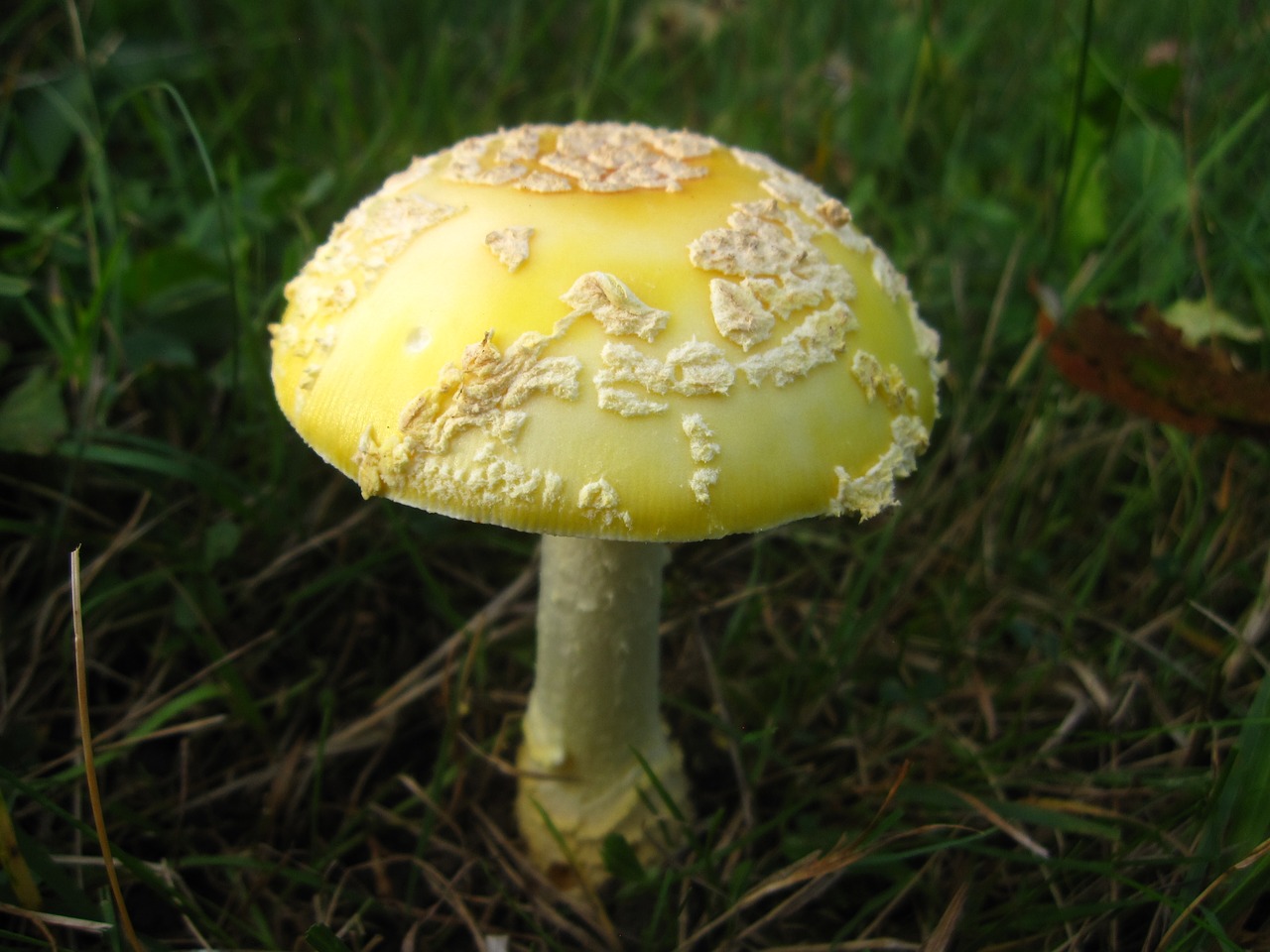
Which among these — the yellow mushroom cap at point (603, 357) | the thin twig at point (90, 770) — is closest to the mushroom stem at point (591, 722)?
the yellow mushroom cap at point (603, 357)

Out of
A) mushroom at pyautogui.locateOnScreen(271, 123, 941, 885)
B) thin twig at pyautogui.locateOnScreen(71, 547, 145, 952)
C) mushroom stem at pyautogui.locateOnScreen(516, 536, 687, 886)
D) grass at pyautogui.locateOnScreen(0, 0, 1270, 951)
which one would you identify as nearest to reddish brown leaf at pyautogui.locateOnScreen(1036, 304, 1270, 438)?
grass at pyautogui.locateOnScreen(0, 0, 1270, 951)

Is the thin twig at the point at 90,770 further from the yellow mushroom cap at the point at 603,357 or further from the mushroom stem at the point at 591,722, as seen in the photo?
the mushroom stem at the point at 591,722

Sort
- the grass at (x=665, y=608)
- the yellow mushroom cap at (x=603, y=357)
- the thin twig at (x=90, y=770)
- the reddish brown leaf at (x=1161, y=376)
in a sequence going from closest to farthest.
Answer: the yellow mushroom cap at (x=603, y=357) < the thin twig at (x=90, y=770) < the grass at (x=665, y=608) < the reddish brown leaf at (x=1161, y=376)

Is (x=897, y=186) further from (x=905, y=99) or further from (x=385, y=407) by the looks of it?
(x=385, y=407)

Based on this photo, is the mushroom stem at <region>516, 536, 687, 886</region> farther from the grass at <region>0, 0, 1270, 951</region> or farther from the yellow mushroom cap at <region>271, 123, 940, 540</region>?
the yellow mushroom cap at <region>271, 123, 940, 540</region>

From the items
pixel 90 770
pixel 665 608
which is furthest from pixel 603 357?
pixel 665 608

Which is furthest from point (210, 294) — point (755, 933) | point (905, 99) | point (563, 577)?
point (905, 99)

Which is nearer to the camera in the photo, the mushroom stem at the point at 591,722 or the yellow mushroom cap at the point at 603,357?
the yellow mushroom cap at the point at 603,357
